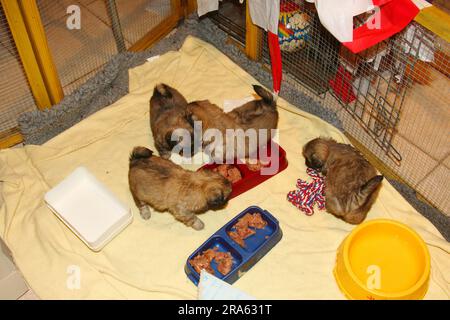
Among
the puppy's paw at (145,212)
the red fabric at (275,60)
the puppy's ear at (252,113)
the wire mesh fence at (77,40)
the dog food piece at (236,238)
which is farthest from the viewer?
the wire mesh fence at (77,40)

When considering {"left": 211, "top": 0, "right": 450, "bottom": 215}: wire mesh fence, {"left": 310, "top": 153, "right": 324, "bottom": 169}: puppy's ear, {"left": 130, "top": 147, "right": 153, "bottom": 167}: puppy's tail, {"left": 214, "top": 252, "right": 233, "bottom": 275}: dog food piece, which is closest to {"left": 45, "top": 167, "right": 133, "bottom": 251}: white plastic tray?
{"left": 130, "top": 147, "right": 153, "bottom": 167}: puppy's tail

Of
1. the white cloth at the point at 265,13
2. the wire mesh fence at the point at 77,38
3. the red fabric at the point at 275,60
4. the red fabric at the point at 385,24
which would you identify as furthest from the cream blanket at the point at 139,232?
the red fabric at the point at 385,24

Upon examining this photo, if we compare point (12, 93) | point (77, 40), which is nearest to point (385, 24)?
Answer: point (77, 40)

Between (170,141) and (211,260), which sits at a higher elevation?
(170,141)

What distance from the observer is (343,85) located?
3.05 m

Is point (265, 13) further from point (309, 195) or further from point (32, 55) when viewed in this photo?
point (32, 55)

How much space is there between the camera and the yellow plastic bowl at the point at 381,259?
2379 millimetres

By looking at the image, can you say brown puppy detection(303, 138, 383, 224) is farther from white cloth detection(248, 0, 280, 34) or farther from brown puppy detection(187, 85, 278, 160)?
white cloth detection(248, 0, 280, 34)

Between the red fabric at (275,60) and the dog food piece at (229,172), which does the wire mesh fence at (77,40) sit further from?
the dog food piece at (229,172)

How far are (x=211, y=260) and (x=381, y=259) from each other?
Result: 2.84ft

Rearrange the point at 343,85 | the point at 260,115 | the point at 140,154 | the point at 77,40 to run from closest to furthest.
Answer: the point at 140,154 < the point at 260,115 < the point at 343,85 < the point at 77,40

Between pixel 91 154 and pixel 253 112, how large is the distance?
3.33 feet

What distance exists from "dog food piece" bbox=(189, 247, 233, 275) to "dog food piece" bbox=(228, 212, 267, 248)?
98 millimetres

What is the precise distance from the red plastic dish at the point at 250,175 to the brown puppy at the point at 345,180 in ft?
0.58
